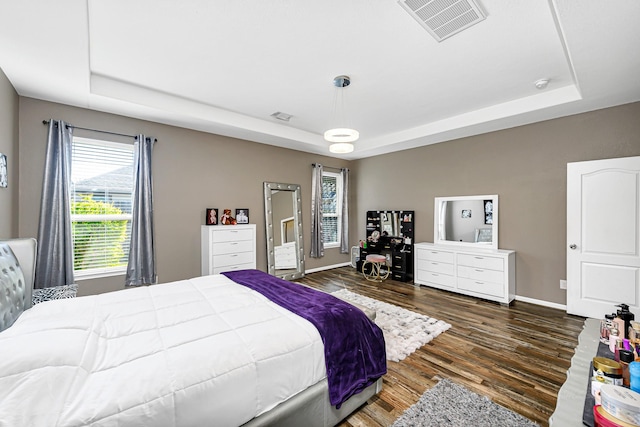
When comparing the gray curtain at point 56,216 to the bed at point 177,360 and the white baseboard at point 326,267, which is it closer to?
the bed at point 177,360

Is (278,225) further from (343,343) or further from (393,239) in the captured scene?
(343,343)

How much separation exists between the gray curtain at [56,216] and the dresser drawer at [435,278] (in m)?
4.99

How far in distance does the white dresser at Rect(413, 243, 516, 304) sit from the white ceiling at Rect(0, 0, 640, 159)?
1.96m

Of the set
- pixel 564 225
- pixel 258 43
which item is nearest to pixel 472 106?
pixel 564 225

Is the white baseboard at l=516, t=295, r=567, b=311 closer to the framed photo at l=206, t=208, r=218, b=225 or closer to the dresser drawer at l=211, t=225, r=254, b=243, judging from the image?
the dresser drawer at l=211, t=225, r=254, b=243

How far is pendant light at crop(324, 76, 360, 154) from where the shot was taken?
300 centimetres

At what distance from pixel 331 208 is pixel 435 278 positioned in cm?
268

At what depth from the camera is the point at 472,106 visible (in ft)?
12.4

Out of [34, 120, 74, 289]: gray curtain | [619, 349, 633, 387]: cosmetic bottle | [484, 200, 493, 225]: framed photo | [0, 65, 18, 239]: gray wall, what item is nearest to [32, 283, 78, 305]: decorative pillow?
[34, 120, 74, 289]: gray curtain

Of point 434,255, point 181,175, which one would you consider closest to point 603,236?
point 434,255

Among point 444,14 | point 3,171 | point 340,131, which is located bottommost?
point 3,171

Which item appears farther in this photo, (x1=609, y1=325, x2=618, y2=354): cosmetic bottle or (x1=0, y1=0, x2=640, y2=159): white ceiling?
(x1=0, y1=0, x2=640, y2=159): white ceiling

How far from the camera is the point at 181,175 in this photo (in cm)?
407

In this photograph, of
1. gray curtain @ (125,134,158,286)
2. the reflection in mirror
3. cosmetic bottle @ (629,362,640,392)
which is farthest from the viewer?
the reflection in mirror
